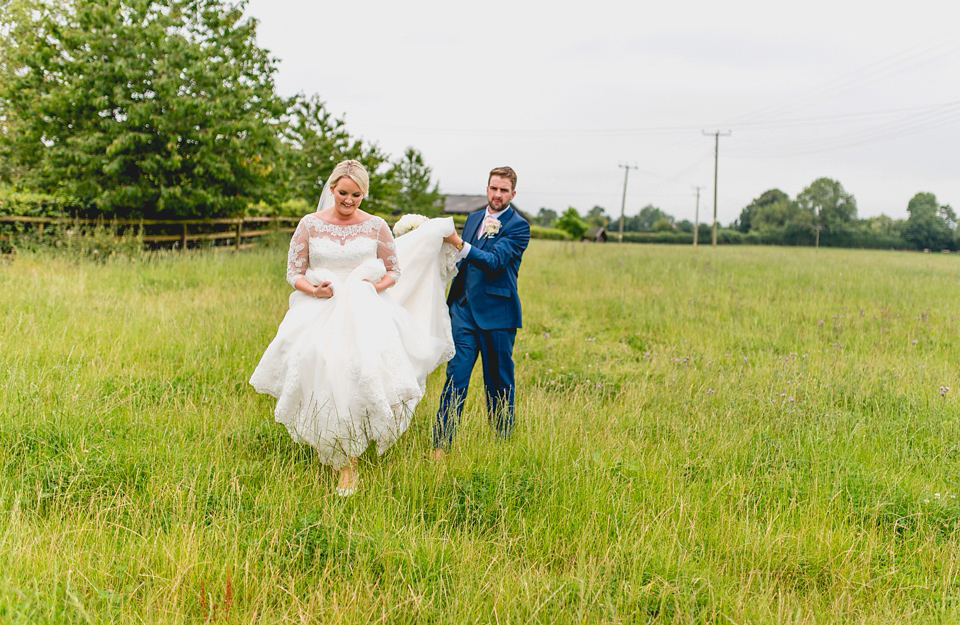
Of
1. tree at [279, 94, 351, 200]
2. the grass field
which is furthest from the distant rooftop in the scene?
the grass field

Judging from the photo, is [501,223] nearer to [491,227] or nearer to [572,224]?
[491,227]

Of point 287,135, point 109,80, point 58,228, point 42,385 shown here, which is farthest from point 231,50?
point 42,385

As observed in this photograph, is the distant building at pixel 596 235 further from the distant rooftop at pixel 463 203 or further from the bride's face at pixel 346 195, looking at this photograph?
the bride's face at pixel 346 195

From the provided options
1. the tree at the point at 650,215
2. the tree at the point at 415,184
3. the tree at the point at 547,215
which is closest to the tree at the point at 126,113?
the tree at the point at 415,184

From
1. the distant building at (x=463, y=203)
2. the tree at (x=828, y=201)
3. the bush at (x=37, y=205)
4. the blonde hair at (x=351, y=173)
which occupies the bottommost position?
the blonde hair at (x=351, y=173)

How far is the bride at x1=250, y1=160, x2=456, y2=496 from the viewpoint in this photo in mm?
4180

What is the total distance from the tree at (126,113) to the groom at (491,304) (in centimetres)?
1400

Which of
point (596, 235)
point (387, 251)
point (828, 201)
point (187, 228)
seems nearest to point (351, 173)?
point (387, 251)

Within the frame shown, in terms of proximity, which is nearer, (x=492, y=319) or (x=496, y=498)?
(x=496, y=498)

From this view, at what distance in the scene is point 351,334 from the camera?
14.0 feet

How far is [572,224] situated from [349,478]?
86.5 meters

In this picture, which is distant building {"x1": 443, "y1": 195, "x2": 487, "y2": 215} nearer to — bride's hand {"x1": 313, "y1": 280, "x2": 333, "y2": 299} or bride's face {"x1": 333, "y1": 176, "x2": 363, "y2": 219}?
bride's face {"x1": 333, "y1": 176, "x2": 363, "y2": 219}

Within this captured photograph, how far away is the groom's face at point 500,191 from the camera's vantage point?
4.96 m

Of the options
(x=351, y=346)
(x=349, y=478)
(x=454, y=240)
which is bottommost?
(x=349, y=478)
